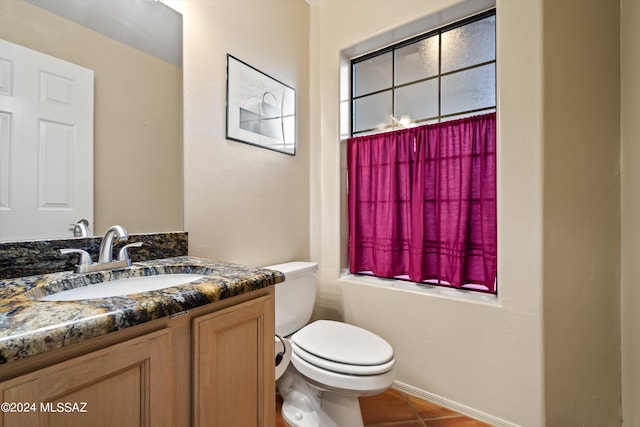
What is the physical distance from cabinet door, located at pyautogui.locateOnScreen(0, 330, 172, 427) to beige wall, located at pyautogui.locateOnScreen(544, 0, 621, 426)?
152 cm

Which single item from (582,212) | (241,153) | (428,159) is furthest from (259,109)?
(582,212)

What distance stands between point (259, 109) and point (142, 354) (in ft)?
4.39

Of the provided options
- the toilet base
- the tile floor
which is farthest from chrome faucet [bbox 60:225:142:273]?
the tile floor

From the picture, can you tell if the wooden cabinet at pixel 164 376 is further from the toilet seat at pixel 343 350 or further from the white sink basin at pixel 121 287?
the toilet seat at pixel 343 350

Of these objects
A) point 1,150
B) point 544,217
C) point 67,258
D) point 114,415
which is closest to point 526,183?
point 544,217

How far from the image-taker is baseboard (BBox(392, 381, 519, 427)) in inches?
55.4

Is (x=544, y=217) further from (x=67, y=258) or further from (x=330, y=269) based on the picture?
(x=67, y=258)

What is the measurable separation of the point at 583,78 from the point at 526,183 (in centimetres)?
64

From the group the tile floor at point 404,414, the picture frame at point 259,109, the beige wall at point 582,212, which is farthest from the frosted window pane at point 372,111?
the tile floor at point 404,414

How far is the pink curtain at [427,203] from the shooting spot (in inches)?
59.8

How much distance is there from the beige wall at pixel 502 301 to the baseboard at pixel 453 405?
18 millimetres

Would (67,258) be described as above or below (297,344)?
above

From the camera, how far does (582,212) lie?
140 cm

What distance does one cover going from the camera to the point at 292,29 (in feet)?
6.13
